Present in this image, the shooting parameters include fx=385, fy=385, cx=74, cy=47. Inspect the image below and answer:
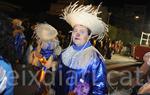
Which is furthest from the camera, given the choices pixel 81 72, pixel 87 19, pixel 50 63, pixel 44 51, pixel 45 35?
pixel 45 35

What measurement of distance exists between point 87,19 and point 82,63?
0.59 metres

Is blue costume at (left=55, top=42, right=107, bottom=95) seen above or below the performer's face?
below

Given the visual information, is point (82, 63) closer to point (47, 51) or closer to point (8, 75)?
point (8, 75)

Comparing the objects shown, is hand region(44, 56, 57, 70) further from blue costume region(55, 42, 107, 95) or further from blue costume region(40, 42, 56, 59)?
blue costume region(55, 42, 107, 95)

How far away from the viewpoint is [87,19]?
16.3 feet

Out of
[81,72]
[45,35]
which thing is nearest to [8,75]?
[81,72]

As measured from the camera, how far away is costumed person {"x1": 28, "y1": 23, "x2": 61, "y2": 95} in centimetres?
751

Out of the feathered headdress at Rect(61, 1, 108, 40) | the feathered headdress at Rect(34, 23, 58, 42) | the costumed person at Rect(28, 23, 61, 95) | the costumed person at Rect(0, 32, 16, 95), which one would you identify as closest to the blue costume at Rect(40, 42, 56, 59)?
the costumed person at Rect(28, 23, 61, 95)

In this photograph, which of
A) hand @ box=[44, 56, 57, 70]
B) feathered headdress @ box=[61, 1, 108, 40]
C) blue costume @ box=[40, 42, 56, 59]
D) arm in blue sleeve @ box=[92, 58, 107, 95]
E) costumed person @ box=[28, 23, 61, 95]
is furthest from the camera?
blue costume @ box=[40, 42, 56, 59]

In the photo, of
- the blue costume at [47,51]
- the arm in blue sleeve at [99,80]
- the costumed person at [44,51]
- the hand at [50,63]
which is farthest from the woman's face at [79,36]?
the blue costume at [47,51]

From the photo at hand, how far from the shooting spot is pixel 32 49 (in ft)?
26.5

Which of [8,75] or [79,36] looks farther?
[79,36]

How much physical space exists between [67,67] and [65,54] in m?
0.21

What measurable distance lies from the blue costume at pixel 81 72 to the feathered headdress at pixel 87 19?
0.88 feet
